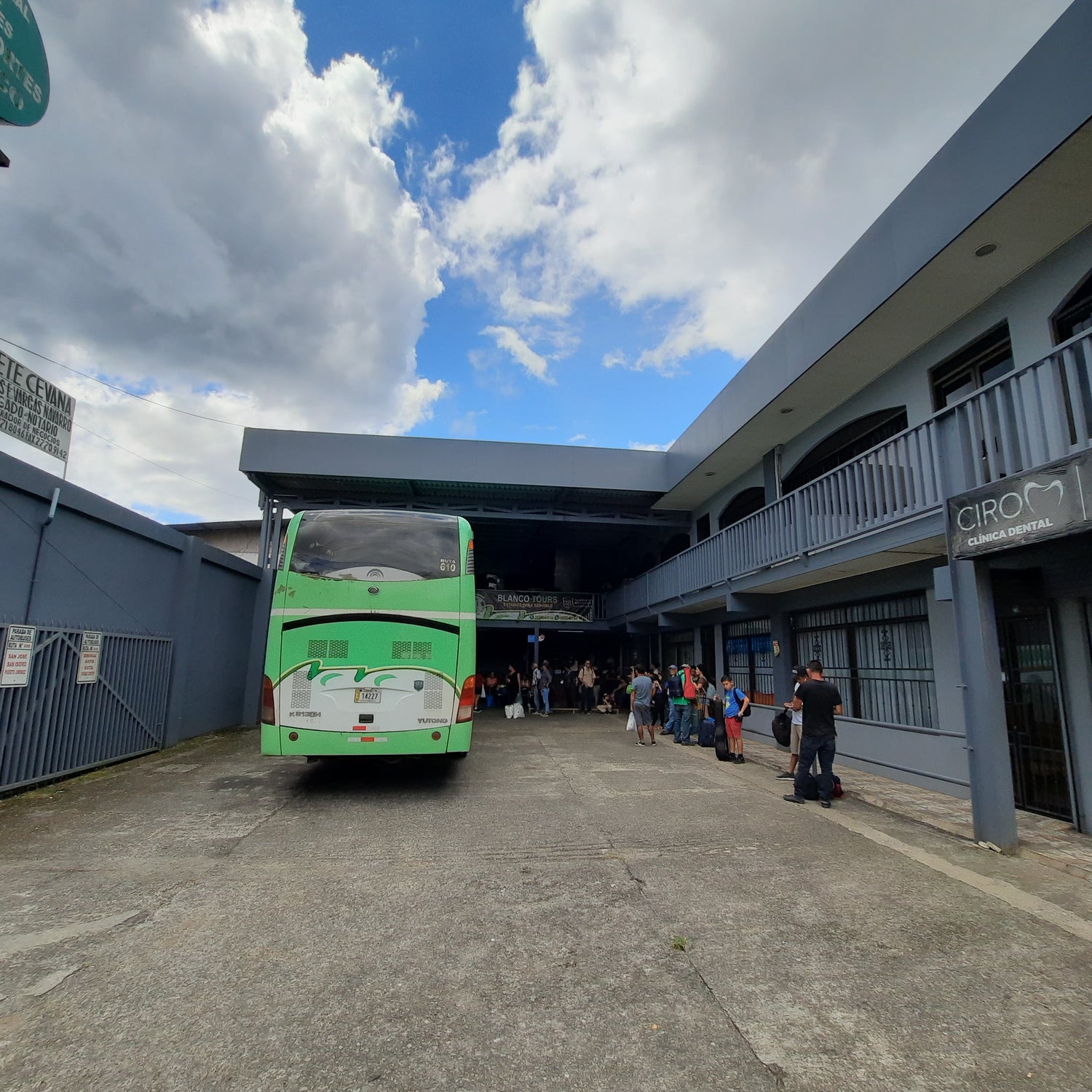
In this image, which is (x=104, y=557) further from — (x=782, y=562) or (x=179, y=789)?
(x=782, y=562)

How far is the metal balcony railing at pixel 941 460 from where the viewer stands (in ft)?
17.6

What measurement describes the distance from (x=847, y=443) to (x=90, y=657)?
504 inches

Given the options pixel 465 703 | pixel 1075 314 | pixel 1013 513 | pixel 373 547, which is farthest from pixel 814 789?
pixel 1075 314

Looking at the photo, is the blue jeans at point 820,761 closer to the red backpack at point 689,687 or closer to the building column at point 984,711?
the building column at point 984,711

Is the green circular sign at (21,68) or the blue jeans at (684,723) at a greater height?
the green circular sign at (21,68)

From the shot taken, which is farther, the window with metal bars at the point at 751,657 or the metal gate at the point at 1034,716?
the window with metal bars at the point at 751,657

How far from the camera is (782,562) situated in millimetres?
10438

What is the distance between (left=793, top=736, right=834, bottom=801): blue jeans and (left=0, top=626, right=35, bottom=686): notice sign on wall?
904 centimetres

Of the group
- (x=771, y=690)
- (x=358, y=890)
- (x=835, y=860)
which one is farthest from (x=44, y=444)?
(x=771, y=690)

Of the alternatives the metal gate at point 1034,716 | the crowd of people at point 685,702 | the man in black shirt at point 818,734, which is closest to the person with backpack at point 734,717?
the crowd of people at point 685,702

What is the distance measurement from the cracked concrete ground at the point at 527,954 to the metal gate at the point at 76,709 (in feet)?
3.07

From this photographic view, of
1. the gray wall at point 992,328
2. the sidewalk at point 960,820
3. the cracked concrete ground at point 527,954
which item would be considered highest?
the gray wall at point 992,328

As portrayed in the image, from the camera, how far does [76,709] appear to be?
8.11m

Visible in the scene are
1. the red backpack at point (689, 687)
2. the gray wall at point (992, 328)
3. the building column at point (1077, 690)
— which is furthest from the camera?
the red backpack at point (689, 687)
